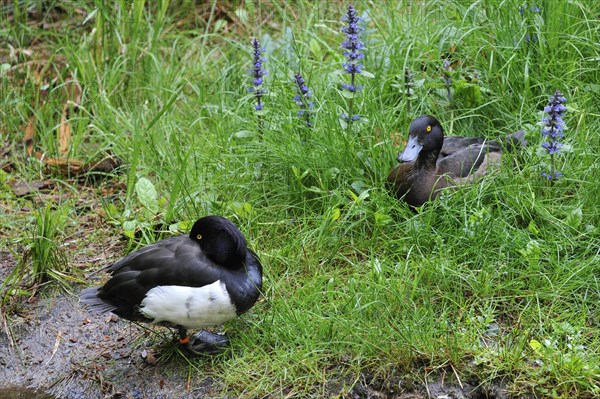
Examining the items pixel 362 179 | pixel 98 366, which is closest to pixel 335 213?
pixel 362 179

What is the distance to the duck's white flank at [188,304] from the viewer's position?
3803mm

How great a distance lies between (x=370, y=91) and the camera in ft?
17.3

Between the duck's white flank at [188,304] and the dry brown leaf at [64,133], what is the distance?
2.26 m

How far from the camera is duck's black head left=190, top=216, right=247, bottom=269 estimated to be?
392 cm

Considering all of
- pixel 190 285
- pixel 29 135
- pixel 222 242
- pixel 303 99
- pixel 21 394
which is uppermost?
pixel 303 99

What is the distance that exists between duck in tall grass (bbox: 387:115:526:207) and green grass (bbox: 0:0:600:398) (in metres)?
0.11

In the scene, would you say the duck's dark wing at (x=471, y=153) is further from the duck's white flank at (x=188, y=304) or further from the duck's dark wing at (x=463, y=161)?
the duck's white flank at (x=188, y=304)

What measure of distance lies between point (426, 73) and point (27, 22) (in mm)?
3293

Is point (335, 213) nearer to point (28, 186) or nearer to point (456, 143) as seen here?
Answer: point (456, 143)

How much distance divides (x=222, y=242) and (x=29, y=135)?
256 centimetres

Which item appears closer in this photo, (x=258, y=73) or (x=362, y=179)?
(x=362, y=179)

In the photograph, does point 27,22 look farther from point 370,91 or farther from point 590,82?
point 590,82

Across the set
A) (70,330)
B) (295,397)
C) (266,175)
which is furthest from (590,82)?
(70,330)

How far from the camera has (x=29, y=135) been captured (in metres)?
5.94
